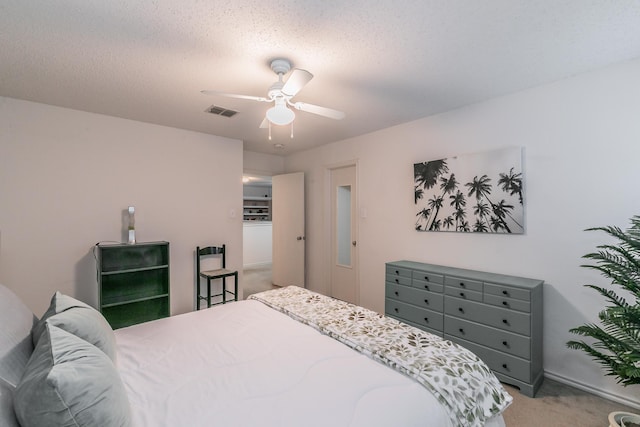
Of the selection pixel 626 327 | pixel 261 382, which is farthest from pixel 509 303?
pixel 261 382

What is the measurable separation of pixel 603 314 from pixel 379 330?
132 centimetres

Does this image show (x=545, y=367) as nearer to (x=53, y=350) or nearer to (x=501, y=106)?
(x=501, y=106)

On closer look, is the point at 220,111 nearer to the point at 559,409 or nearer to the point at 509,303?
the point at 509,303

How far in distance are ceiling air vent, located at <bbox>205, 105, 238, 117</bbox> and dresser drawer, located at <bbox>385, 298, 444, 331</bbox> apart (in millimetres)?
2584

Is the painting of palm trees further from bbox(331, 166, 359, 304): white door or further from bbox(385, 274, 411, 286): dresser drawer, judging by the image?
bbox(331, 166, 359, 304): white door

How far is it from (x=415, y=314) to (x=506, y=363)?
2.66 ft

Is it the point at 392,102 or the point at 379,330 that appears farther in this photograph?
the point at 392,102

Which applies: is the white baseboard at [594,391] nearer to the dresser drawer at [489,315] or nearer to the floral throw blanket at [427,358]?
the dresser drawer at [489,315]

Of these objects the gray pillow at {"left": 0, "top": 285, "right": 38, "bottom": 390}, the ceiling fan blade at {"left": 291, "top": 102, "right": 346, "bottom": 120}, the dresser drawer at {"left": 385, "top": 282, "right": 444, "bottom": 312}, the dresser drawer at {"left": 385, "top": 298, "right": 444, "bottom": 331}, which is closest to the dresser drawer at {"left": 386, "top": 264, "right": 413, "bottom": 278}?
the dresser drawer at {"left": 385, "top": 282, "right": 444, "bottom": 312}

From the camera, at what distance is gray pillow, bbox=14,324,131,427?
0.76m

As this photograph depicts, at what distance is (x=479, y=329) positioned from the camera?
93.5 inches

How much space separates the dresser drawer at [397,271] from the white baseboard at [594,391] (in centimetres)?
131

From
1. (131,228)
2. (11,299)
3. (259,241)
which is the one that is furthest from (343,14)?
(259,241)

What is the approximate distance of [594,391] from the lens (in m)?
2.11
